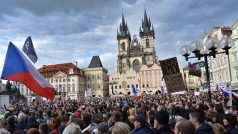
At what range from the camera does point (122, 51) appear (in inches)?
4904

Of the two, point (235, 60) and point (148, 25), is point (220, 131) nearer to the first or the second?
point (235, 60)

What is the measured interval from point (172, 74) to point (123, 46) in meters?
113

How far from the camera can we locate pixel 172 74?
47.6 feet

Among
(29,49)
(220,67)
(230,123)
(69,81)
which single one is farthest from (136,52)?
(230,123)

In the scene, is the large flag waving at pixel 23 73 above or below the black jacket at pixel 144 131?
above

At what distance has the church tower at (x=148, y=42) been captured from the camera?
120 meters

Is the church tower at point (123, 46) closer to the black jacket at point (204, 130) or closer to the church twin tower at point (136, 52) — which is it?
the church twin tower at point (136, 52)

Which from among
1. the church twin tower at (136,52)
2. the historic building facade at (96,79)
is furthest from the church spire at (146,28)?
the historic building facade at (96,79)

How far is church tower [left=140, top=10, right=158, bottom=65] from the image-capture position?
394 feet

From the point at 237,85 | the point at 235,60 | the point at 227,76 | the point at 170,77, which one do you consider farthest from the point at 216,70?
the point at 170,77

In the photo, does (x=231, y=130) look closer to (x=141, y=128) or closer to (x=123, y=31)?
(x=141, y=128)

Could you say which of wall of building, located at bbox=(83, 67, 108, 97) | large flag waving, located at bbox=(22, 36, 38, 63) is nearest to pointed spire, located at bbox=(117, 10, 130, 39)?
wall of building, located at bbox=(83, 67, 108, 97)

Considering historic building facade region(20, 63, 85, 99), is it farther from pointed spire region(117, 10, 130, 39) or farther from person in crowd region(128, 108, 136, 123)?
person in crowd region(128, 108, 136, 123)

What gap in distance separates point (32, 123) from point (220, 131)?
480 cm
